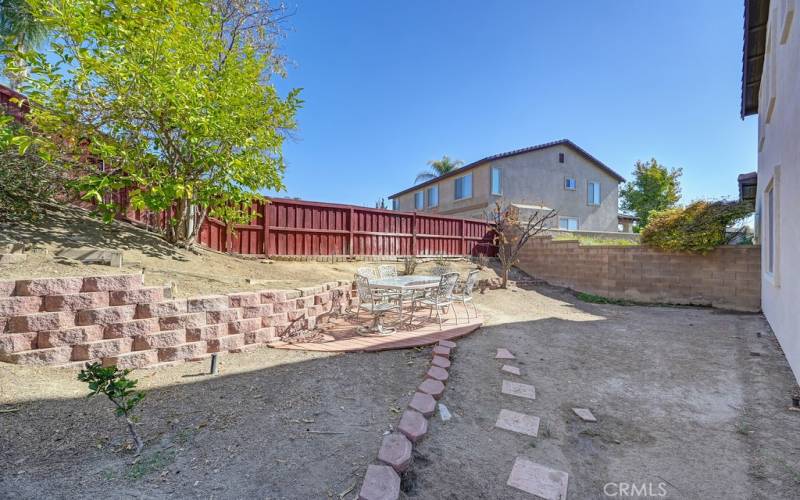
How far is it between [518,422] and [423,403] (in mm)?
803

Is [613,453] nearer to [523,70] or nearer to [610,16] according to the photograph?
[610,16]

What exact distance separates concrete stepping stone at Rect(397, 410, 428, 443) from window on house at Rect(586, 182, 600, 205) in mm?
20358

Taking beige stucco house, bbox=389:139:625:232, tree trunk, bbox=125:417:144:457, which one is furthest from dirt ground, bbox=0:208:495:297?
beige stucco house, bbox=389:139:625:232

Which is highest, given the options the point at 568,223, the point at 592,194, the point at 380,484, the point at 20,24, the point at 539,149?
the point at 20,24

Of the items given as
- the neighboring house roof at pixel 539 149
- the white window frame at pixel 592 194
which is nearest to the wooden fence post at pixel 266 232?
the neighboring house roof at pixel 539 149

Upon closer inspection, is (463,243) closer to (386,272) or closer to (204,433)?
(386,272)

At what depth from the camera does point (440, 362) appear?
11.9 feet

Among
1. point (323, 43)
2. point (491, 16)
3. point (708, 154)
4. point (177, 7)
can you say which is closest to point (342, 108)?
point (323, 43)

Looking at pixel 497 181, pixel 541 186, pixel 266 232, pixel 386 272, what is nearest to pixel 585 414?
pixel 386 272

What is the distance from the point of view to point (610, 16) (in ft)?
25.1

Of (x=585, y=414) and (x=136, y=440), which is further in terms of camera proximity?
(x=585, y=414)

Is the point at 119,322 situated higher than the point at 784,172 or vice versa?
the point at 784,172

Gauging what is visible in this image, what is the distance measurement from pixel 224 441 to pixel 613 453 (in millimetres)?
2741

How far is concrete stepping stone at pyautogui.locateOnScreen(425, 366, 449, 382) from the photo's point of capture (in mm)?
3211
